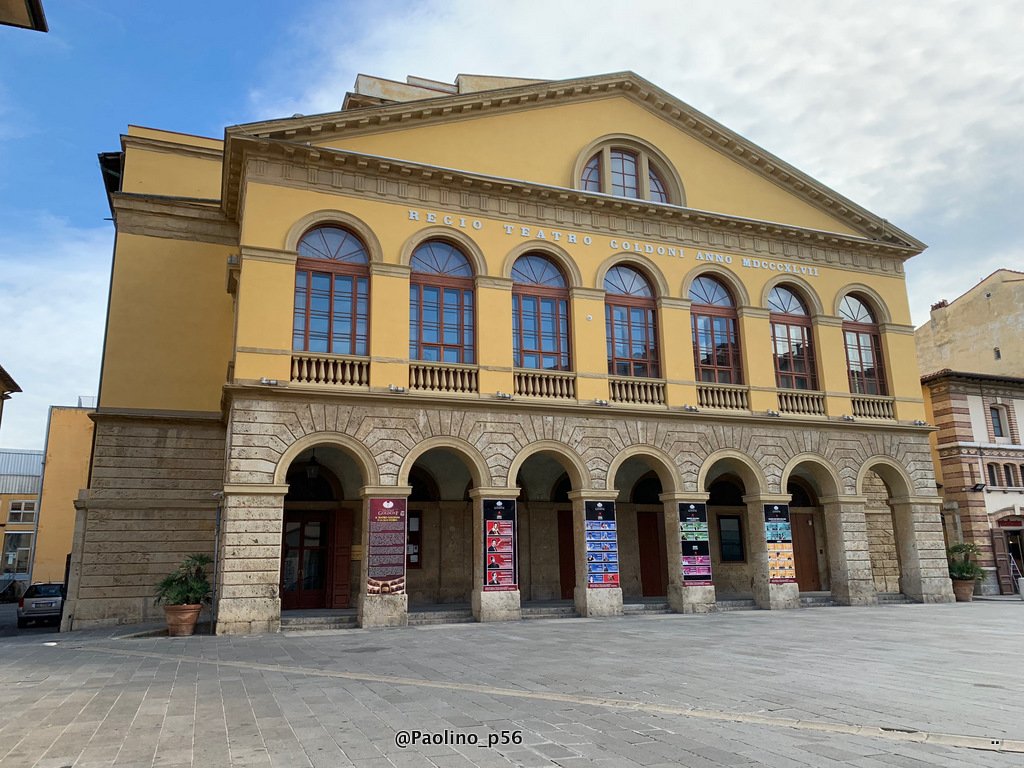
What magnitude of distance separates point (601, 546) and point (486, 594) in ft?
10.3

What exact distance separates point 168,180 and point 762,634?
2010cm

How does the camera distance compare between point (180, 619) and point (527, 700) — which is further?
point (180, 619)

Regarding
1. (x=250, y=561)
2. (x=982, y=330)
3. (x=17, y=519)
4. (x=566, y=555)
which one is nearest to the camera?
(x=250, y=561)

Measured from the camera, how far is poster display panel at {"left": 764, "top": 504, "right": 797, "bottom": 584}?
20.0 meters

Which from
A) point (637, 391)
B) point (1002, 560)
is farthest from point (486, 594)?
point (1002, 560)

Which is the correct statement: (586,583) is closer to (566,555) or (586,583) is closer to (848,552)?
(566,555)

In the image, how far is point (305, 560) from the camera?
1961 cm

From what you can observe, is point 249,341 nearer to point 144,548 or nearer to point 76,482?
point 144,548

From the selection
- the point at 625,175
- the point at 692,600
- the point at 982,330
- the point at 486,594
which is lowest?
the point at 692,600

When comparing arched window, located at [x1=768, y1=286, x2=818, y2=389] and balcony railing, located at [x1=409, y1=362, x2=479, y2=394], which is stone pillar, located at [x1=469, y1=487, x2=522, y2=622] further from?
arched window, located at [x1=768, y1=286, x2=818, y2=389]

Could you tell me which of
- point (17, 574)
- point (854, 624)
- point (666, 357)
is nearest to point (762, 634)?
point (854, 624)

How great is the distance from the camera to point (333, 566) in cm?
1958

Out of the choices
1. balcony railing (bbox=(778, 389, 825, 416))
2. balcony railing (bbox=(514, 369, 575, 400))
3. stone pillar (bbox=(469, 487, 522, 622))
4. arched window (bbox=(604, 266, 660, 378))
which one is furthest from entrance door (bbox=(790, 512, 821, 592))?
stone pillar (bbox=(469, 487, 522, 622))

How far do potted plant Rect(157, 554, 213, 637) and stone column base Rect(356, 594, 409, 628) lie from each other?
125 inches
